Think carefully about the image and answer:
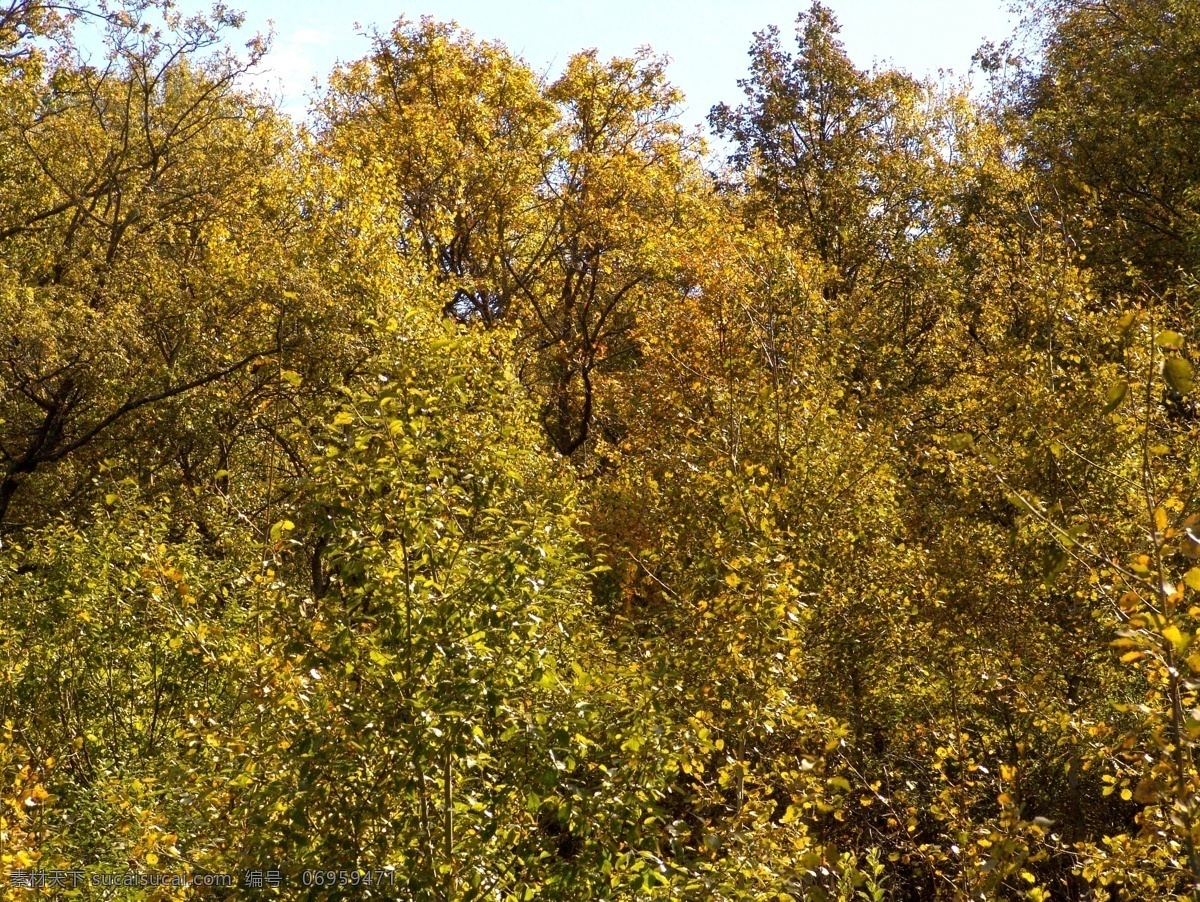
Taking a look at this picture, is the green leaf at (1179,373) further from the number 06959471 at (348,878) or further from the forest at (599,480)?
the number 06959471 at (348,878)

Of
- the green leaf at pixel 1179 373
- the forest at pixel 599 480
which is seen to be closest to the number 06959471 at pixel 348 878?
the forest at pixel 599 480

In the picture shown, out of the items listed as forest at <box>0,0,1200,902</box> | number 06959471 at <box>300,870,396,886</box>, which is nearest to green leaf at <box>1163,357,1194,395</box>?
forest at <box>0,0,1200,902</box>

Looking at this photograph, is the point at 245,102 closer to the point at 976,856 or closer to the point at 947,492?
the point at 947,492

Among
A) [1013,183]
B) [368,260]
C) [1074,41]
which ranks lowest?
[368,260]

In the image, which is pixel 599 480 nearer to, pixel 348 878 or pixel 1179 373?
pixel 348 878

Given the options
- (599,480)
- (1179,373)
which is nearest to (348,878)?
(1179,373)

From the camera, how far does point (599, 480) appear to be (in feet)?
61.1

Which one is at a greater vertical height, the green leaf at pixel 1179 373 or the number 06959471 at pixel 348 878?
the green leaf at pixel 1179 373

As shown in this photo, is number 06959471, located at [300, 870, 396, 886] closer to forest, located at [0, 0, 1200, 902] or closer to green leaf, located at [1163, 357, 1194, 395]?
forest, located at [0, 0, 1200, 902]

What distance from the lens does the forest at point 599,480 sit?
18.8ft

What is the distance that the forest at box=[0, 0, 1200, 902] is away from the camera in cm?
574

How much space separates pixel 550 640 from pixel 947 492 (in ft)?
40.4

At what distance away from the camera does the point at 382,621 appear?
5.84m

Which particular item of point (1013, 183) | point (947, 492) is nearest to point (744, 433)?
point (947, 492)
